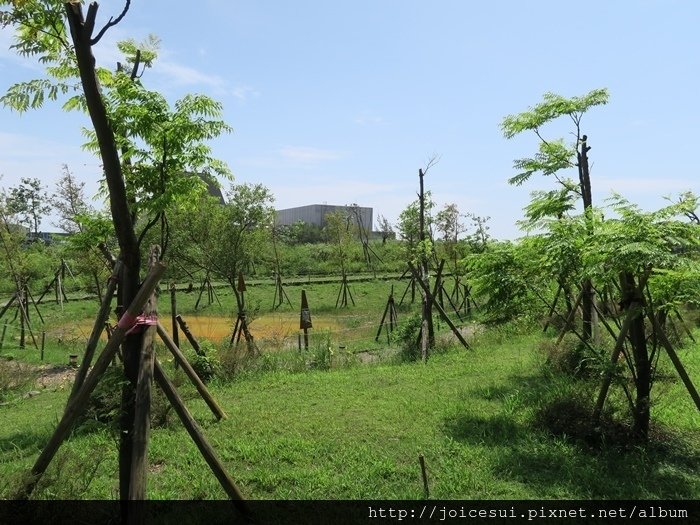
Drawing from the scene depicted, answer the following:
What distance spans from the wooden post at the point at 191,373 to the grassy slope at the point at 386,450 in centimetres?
19

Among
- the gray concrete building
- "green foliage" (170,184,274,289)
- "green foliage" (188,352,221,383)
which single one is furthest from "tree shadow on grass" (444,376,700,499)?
the gray concrete building

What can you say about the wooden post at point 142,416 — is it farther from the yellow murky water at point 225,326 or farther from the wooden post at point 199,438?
the yellow murky water at point 225,326

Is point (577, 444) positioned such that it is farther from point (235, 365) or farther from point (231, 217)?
point (231, 217)

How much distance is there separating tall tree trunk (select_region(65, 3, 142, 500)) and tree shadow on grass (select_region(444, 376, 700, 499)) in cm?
341

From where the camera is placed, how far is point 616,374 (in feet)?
17.5

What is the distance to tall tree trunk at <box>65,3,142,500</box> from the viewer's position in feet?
10.6

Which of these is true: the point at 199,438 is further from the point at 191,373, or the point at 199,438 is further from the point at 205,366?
the point at 205,366

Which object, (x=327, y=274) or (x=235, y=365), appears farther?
(x=327, y=274)

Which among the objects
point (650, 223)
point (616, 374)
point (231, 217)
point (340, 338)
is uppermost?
point (231, 217)

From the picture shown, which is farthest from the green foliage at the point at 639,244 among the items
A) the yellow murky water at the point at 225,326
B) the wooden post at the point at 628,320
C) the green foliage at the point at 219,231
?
the yellow murky water at the point at 225,326

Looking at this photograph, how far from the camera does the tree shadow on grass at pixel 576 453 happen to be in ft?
14.8

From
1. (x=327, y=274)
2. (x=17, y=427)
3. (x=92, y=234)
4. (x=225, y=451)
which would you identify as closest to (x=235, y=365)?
(x=17, y=427)

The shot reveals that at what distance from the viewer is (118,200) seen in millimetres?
3506

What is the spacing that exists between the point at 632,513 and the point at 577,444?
1.52 meters
